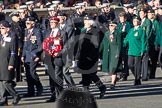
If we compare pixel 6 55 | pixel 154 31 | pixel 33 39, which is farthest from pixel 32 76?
pixel 154 31

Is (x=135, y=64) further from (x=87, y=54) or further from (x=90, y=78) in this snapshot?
(x=87, y=54)

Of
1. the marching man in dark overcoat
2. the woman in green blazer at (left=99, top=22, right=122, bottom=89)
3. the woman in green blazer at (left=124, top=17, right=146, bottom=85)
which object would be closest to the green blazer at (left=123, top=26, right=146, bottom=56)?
the woman in green blazer at (left=124, top=17, right=146, bottom=85)

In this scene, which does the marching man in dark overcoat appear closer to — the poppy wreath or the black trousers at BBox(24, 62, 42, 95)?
the poppy wreath

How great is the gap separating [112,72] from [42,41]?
2329 millimetres

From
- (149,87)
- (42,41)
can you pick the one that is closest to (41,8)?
(149,87)

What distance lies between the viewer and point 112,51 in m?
14.8

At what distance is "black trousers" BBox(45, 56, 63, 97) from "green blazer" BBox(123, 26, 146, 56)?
374cm

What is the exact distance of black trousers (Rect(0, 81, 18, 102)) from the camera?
12.3 metres

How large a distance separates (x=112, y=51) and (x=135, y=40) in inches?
56.9

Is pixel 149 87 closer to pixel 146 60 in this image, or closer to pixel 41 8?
pixel 146 60

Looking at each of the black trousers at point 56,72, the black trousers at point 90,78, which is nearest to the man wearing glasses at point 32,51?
the black trousers at point 56,72

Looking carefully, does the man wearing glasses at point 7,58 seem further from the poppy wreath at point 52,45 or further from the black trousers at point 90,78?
the black trousers at point 90,78

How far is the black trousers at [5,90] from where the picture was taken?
12.3 m

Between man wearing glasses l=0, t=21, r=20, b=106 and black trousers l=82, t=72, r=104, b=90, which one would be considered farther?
black trousers l=82, t=72, r=104, b=90
